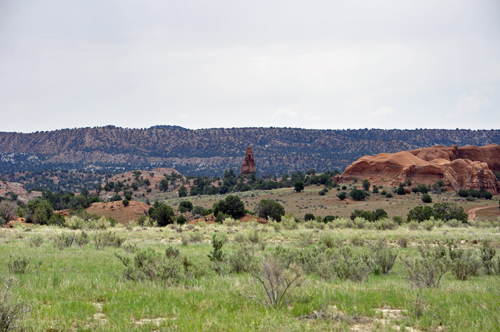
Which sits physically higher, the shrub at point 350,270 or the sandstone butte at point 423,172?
the shrub at point 350,270

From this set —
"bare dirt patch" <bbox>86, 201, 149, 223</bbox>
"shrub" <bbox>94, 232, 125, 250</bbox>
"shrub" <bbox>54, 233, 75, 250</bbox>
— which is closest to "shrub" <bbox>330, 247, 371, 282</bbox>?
"shrub" <bbox>94, 232, 125, 250</bbox>

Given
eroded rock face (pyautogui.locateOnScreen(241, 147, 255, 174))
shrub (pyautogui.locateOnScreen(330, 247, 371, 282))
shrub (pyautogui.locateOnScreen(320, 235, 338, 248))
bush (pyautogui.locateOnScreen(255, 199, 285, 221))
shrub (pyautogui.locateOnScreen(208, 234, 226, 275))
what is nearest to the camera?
shrub (pyautogui.locateOnScreen(330, 247, 371, 282))

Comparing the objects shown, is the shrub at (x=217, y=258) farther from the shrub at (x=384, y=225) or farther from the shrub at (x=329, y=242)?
the shrub at (x=384, y=225)

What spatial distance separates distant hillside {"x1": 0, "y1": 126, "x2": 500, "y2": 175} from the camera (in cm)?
15512

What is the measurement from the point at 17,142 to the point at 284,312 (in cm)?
21619

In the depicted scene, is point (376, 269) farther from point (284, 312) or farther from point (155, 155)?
point (155, 155)

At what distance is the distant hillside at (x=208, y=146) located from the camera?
509ft

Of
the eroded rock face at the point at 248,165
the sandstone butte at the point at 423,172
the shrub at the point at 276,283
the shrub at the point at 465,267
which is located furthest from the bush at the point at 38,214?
the eroded rock face at the point at 248,165

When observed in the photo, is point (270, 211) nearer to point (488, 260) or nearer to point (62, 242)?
point (62, 242)

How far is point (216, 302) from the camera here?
638 centimetres

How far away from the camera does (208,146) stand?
171 metres

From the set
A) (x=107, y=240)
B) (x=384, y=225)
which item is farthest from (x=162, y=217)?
(x=384, y=225)

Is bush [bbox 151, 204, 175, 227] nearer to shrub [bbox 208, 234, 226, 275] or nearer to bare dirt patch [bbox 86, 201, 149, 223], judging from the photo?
bare dirt patch [bbox 86, 201, 149, 223]

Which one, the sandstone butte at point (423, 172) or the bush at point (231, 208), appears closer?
the bush at point (231, 208)
